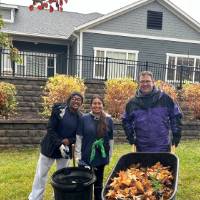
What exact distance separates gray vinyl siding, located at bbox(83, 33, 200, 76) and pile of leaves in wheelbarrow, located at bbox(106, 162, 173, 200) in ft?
55.9

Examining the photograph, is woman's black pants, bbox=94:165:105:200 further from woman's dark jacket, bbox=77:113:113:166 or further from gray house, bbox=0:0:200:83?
gray house, bbox=0:0:200:83

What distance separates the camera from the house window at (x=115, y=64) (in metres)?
18.4

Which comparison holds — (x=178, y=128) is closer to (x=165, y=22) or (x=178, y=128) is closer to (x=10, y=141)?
(x=10, y=141)

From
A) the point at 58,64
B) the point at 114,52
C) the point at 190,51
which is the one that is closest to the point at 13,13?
the point at 58,64

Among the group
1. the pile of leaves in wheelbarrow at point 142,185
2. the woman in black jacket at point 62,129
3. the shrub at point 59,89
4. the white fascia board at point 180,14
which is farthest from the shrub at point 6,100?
the white fascia board at point 180,14

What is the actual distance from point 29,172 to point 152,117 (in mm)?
3427

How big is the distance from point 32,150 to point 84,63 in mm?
10988

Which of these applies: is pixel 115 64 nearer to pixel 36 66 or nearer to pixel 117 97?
pixel 36 66

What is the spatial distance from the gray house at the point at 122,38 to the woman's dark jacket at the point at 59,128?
1441 centimetres

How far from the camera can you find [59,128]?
5039 mm

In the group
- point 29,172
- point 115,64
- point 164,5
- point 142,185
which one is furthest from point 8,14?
point 142,185

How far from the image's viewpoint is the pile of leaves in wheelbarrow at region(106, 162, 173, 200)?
138 inches

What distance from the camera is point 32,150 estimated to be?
9.34 m

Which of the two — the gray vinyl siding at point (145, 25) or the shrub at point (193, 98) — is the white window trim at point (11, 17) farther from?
the shrub at point (193, 98)
